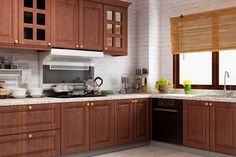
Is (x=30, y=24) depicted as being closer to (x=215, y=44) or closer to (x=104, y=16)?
(x=104, y=16)

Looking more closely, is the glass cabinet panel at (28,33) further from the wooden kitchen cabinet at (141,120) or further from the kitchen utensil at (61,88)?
the wooden kitchen cabinet at (141,120)

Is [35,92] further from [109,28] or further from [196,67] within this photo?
[196,67]

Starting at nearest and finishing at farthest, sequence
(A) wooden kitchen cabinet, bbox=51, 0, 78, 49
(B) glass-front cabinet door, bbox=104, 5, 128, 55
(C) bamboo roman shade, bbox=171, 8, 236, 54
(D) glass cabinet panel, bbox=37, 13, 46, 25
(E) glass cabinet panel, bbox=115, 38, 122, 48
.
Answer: (D) glass cabinet panel, bbox=37, 13, 46, 25
(A) wooden kitchen cabinet, bbox=51, 0, 78, 49
(C) bamboo roman shade, bbox=171, 8, 236, 54
(B) glass-front cabinet door, bbox=104, 5, 128, 55
(E) glass cabinet panel, bbox=115, 38, 122, 48

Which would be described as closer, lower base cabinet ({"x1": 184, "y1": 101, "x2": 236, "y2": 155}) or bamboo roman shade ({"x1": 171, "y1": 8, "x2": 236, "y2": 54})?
lower base cabinet ({"x1": 184, "y1": 101, "x2": 236, "y2": 155})

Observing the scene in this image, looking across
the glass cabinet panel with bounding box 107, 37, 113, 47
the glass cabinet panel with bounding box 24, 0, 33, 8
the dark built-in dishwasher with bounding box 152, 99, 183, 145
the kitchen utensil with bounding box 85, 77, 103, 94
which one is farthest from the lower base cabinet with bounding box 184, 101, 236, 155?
the glass cabinet panel with bounding box 24, 0, 33, 8

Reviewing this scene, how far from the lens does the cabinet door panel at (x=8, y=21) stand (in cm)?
409

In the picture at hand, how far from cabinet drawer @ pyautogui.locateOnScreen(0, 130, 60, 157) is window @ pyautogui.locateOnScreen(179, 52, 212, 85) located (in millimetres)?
2626

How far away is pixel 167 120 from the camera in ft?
16.9

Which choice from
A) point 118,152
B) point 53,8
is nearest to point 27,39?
point 53,8

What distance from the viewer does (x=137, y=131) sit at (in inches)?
207

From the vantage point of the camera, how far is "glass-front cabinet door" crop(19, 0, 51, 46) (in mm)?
4250

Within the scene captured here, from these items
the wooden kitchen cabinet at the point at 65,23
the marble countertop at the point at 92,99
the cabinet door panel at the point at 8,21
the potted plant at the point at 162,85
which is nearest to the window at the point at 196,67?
the potted plant at the point at 162,85

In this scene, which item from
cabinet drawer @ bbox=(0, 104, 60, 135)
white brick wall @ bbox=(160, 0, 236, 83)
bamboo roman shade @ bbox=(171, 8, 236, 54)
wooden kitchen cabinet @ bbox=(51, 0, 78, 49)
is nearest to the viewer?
cabinet drawer @ bbox=(0, 104, 60, 135)

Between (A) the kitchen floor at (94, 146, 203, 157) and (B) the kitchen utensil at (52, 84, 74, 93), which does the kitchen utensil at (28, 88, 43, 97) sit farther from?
(A) the kitchen floor at (94, 146, 203, 157)
